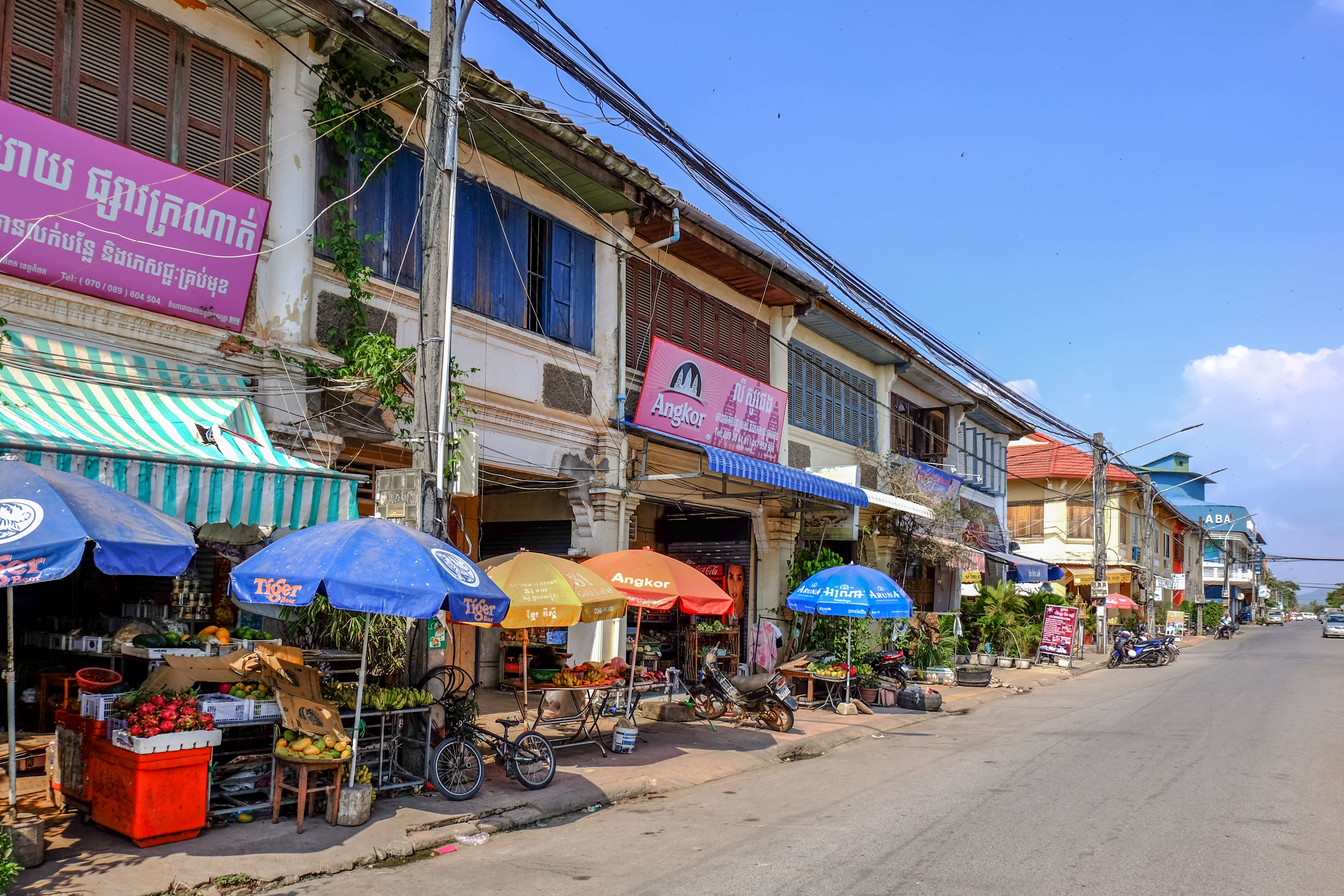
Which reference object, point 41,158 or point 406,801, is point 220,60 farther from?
point 406,801

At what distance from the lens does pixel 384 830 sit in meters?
7.59

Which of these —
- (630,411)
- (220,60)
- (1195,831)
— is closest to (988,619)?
(630,411)

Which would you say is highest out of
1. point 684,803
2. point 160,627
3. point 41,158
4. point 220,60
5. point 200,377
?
point 220,60

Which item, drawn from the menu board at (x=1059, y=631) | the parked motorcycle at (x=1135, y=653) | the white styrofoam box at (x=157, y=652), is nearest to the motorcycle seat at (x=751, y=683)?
the white styrofoam box at (x=157, y=652)

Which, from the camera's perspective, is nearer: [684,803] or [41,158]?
[41,158]

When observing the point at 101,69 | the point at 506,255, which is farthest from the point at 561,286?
the point at 101,69

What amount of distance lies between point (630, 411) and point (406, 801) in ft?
26.0

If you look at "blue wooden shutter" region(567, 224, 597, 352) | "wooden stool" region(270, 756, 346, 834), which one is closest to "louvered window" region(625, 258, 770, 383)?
"blue wooden shutter" region(567, 224, 597, 352)

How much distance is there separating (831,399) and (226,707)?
53.1 feet

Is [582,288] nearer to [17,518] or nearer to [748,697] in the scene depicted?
[748,697]

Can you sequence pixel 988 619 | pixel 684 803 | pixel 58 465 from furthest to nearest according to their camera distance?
pixel 988 619, pixel 684 803, pixel 58 465

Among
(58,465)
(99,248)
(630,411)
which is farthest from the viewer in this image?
(630,411)

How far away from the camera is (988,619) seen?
2762 cm

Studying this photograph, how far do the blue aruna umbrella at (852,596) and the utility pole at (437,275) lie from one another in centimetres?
806
